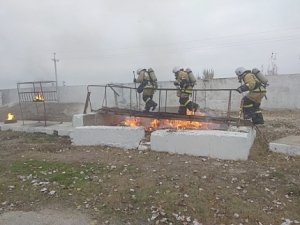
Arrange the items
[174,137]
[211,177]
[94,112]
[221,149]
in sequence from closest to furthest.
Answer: [211,177], [221,149], [174,137], [94,112]

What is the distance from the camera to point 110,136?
8289 mm

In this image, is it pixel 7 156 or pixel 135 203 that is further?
pixel 7 156

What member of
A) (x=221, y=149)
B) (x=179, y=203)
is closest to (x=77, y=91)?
(x=221, y=149)

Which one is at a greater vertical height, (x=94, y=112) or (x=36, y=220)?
(x=94, y=112)

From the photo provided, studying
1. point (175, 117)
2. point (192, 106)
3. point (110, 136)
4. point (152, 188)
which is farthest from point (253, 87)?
point (152, 188)

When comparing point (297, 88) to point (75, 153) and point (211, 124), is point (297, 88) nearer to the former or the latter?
point (211, 124)

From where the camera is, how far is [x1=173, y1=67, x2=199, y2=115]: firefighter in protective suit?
10.3 meters

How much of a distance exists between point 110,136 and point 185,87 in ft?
10.2

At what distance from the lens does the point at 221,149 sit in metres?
6.83

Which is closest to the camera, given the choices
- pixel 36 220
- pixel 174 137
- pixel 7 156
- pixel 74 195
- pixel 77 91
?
pixel 36 220

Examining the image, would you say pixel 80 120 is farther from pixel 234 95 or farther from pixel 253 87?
pixel 234 95

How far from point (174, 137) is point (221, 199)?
2520mm

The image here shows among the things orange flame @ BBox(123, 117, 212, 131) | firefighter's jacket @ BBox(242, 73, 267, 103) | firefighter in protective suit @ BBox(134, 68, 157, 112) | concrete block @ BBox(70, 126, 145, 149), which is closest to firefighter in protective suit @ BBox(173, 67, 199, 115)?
firefighter in protective suit @ BBox(134, 68, 157, 112)

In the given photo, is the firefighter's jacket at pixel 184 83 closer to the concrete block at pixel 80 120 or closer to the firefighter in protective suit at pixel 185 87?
Answer: the firefighter in protective suit at pixel 185 87
